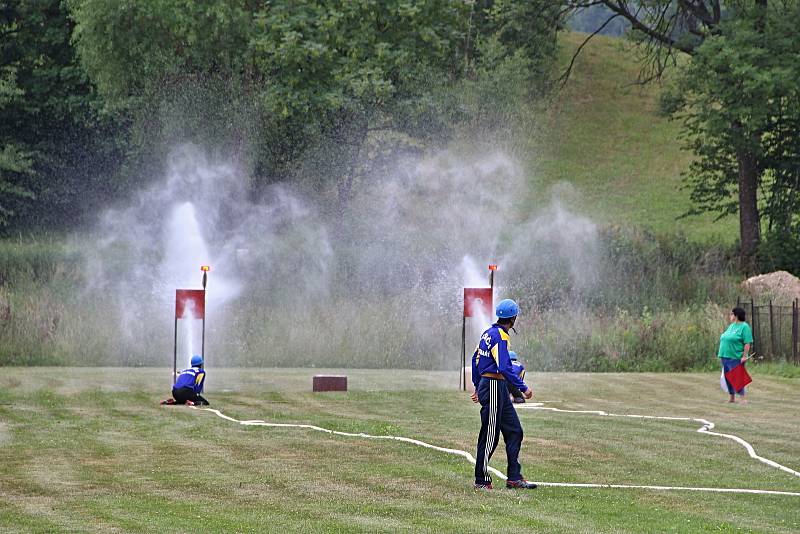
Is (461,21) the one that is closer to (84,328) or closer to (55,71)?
(55,71)

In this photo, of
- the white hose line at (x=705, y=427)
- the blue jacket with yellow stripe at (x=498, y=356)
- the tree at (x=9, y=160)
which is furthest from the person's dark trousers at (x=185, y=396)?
the tree at (x=9, y=160)

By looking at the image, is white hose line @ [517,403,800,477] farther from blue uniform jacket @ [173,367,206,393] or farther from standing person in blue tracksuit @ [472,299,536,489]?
blue uniform jacket @ [173,367,206,393]

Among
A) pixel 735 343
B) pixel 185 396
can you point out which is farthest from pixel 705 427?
pixel 185 396

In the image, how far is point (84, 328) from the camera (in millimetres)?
34188

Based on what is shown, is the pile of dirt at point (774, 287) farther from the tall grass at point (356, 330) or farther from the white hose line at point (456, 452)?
the white hose line at point (456, 452)

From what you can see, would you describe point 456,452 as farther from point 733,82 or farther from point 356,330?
point 733,82

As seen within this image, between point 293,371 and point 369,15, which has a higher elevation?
point 369,15

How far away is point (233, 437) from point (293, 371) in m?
Result: 13.6

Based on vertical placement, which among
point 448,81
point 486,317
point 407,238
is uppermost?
point 448,81

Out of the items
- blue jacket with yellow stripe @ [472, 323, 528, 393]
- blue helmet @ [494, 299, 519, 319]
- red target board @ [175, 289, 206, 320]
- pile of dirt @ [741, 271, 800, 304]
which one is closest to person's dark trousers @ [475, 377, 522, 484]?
blue jacket with yellow stripe @ [472, 323, 528, 393]

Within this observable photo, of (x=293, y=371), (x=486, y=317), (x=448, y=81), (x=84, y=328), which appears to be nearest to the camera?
(x=486, y=317)

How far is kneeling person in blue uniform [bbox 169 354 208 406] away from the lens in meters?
21.4

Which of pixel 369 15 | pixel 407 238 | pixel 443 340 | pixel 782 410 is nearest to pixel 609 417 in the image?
pixel 782 410

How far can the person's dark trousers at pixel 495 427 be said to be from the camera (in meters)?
12.9
